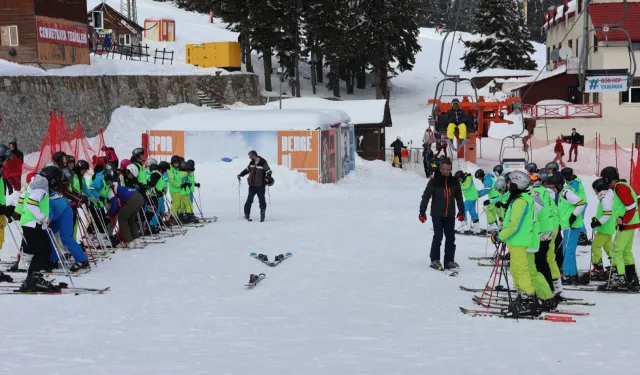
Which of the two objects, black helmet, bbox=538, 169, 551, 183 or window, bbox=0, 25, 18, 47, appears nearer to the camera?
black helmet, bbox=538, 169, 551, 183

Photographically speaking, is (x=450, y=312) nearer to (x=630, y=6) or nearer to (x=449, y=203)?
(x=449, y=203)

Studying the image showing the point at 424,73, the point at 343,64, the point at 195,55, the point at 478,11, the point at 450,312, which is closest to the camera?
the point at 450,312

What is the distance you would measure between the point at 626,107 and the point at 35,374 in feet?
142

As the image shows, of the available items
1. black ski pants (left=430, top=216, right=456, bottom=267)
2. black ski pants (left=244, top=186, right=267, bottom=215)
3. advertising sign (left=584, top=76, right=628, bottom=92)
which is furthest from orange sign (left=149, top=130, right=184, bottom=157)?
black ski pants (left=430, top=216, right=456, bottom=267)

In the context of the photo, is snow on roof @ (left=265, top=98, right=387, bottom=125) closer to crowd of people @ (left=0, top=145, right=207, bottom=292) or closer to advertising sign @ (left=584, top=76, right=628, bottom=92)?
advertising sign @ (left=584, top=76, right=628, bottom=92)

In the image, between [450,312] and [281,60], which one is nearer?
[450,312]

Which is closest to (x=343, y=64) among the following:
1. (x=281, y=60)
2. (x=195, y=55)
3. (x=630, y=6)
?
(x=281, y=60)

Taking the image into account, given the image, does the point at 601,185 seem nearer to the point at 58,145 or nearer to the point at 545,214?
the point at 545,214

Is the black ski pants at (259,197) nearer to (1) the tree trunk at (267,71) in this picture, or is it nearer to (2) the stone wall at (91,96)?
(2) the stone wall at (91,96)

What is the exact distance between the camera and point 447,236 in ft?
40.4

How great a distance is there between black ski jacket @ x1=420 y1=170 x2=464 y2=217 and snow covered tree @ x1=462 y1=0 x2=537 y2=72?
6070cm

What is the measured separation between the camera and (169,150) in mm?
28625

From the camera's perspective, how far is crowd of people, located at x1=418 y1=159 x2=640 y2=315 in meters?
8.84

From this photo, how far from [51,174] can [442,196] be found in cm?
561
